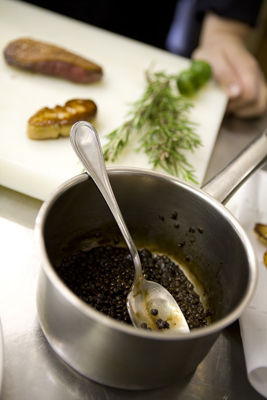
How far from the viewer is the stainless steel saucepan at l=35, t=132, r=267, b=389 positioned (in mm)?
761

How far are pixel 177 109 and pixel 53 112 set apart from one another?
50 centimetres

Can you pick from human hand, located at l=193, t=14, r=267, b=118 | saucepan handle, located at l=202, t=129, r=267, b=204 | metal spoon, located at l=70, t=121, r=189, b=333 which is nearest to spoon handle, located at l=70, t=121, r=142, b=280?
metal spoon, located at l=70, t=121, r=189, b=333

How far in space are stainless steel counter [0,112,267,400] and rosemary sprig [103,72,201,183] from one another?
1.49 ft

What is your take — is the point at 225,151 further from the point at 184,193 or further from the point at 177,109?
the point at 184,193

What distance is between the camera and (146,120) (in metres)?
1.57

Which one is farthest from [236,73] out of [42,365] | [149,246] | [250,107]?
[42,365]

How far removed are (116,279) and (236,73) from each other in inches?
49.2

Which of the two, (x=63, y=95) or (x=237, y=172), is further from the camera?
(x=63, y=95)

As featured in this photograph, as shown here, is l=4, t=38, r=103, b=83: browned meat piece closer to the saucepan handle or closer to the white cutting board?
the white cutting board

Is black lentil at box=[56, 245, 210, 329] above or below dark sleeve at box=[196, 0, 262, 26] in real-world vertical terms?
below

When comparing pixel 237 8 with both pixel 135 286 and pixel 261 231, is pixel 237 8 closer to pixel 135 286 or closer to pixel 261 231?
pixel 261 231

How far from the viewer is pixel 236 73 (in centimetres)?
194

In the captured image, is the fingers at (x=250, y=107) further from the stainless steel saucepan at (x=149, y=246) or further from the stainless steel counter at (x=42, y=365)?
the stainless steel counter at (x=42, y=365)

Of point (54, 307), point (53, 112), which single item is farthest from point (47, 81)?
point (54, 307)
